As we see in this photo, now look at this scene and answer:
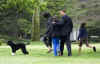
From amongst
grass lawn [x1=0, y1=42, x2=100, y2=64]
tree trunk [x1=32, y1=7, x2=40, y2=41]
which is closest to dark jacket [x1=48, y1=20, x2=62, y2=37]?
grass lawn [x1=0, y1=42, x2=100, y2=64]

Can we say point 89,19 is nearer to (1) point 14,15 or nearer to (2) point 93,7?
(2) point 93,7

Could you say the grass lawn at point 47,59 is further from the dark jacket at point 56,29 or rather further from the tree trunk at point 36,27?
the tree trunk at point 36,27

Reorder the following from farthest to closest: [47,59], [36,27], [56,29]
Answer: [36,27] < [56,29] < [47,59]

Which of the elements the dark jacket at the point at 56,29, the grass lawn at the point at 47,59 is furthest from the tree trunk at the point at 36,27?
the dark jacket at the point at 56,29

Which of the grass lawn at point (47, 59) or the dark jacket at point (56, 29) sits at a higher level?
the dark jacket at point (56, 29)

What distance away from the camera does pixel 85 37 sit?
17938 millimetres

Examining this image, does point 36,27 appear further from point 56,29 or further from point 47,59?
Result: point 47,59

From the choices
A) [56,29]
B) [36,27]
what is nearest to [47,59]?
[56,29]

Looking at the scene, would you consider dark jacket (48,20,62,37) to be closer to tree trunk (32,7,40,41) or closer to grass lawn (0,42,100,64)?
grass lawn (0,42,100,64)

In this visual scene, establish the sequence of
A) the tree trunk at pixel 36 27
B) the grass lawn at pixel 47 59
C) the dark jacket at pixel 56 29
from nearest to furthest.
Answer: the grass lawn at pixel 47 59, the dark jacket at pixel 56 29, the tree trunk at pixel 36 27

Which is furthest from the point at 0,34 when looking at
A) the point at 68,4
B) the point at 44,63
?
the point at 44,63

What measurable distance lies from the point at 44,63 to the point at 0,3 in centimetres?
3022

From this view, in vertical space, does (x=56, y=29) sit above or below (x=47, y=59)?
above

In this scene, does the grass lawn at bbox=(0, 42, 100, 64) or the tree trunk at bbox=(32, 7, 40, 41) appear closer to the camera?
the grass lawn at bbox=(0, 42, 100, 64)
